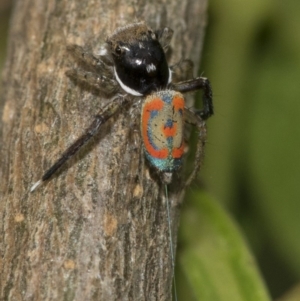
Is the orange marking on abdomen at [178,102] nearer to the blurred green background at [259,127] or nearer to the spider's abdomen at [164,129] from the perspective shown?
the spider's abdomen at [164,129]

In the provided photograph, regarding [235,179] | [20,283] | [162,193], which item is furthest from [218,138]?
[20,283]

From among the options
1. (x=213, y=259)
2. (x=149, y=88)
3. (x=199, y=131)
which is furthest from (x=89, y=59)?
(x=213, y=259)

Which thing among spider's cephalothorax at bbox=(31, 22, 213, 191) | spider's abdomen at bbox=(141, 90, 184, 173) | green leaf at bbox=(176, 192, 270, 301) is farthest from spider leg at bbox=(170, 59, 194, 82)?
green leaf at bbox=(176, 192, 270, 301)

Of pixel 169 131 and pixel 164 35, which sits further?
pixel 164 35

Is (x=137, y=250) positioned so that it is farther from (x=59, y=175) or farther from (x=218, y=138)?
(x=218, y=138)

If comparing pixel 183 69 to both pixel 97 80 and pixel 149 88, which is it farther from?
pixel 97 80

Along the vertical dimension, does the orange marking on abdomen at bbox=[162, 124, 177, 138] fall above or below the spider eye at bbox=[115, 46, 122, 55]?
below

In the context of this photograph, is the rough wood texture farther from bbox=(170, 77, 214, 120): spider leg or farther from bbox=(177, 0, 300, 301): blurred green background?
bbox=(177, 0, 300, 301): blurred green background
